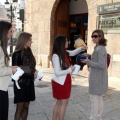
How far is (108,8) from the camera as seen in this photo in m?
9.06

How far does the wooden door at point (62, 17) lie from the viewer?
12500 millimetres

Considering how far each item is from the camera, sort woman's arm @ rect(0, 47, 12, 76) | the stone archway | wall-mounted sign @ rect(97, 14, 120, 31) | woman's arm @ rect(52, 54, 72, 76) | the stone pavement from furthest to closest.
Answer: the stone archway < wall-mounted sign @ rect(97, 14, 120, 31) < the stone pavement < woman's arm @ rect(52, 54, 72, 76) < woman's arm @ rect(0, 47, 12, 76)

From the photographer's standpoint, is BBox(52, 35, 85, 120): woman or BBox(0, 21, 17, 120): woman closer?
BBox(0, 21, 17, 120): woman

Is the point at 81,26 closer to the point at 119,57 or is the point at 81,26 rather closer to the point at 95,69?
the point at 119,57

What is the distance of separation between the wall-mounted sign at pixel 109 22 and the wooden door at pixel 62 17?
11.2ft

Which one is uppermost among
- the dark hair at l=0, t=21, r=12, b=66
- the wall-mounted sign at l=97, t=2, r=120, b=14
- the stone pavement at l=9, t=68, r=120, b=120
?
the wall-mounted sign at l=97, t=2, r=120, b=14

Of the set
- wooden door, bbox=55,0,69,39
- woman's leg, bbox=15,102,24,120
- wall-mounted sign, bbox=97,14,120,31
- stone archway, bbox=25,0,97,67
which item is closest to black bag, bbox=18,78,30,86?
woman's leg, bbox=15,102,24,120

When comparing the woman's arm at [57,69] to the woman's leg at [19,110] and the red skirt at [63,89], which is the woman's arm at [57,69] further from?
the woman's leg at [19,110]

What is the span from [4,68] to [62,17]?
9985 millimetres

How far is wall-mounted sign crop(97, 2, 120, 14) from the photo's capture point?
8734 mm

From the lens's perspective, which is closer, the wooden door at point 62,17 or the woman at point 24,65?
the woman at point 24,65

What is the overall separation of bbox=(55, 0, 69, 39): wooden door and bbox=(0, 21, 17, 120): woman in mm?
9547

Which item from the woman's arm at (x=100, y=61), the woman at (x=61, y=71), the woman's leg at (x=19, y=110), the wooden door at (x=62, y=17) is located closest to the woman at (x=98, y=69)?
the woman's arm at (x=100, y=61)

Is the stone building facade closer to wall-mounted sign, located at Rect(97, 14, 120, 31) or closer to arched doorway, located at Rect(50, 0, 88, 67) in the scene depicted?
arched doorway, located at Rect(50, 0, 88, 67)
